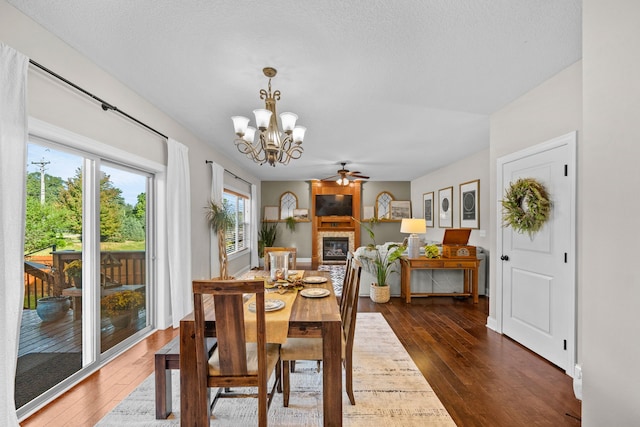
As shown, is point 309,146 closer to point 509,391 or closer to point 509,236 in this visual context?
point 509,236

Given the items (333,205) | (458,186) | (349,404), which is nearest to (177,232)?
(349,404)

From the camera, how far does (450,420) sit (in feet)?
6.12

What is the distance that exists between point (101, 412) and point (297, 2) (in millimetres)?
2971

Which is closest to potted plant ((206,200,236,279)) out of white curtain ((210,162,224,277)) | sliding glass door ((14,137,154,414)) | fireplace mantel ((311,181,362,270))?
white curtain ((210,162,224,277))

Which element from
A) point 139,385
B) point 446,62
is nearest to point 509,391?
point 446,62

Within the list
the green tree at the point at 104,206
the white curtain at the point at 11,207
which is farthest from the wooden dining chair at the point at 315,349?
the green tree at the point at 104,206

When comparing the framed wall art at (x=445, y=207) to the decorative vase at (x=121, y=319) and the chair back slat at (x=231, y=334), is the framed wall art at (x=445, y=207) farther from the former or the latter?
the decorative vase at (x=121, y=319)

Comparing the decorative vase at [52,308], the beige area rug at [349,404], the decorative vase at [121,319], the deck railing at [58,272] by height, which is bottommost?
the beige area rug at [349,404]

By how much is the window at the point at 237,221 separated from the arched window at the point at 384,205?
411 centimetres

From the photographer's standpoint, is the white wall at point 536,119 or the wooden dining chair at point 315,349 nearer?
the wooden dining chair at point 315,349

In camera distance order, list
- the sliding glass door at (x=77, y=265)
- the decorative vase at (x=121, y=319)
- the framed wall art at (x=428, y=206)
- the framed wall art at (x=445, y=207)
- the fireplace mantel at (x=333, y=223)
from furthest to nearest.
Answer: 1. the fireplace mantel at (x=333, y=223)
2. the framed wall art at (x=428, y=206)
3. the framed wall art at (x=445, y=207)
4. the decorative vase at (x=121, y=319)
5. the sliding glass door at (x=77, y=265)

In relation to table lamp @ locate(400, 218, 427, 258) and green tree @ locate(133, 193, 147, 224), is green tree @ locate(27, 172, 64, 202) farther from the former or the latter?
table lamp @ locate(400, 218, 427, 258)

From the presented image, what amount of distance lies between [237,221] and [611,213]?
21.1 feet

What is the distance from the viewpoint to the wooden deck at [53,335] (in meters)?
1.99
